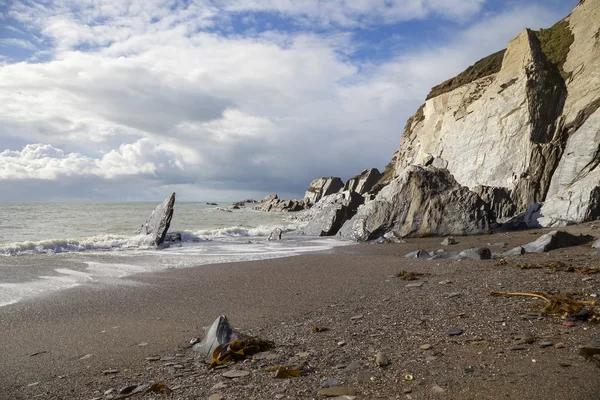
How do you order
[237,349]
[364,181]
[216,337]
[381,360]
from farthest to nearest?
1. [364,181]
2. [216,337]
3. [237,349]
4. [381,360]

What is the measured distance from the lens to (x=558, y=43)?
3066 cm

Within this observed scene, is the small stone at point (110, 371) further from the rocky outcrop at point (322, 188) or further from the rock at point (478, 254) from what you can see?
the rocky outcrop at point (322, 188)

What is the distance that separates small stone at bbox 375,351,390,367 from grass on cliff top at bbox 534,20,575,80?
Result: 96.2ft

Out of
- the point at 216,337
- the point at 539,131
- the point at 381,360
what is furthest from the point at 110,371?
the point at 539,131

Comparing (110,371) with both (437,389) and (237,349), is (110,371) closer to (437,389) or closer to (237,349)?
(237,349)

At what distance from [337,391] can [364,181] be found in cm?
6427

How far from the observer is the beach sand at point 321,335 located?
3.23 m

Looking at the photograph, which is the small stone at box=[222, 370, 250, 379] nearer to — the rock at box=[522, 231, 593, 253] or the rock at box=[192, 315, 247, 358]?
the rock at box=[192, 315, 247, 358]

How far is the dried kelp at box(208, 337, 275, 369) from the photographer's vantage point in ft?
13.3

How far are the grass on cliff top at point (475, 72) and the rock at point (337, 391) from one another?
3955 centimetres

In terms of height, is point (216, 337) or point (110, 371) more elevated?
point (216, 337)

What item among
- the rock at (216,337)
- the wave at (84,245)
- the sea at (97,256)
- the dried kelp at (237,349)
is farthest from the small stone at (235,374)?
the wave at (84,245)

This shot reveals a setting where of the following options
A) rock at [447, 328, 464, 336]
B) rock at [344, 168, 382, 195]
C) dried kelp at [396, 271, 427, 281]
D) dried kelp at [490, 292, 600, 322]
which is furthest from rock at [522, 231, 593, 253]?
rock at [344, 168, 382, 195]

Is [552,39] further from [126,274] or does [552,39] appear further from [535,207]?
[126,274]
